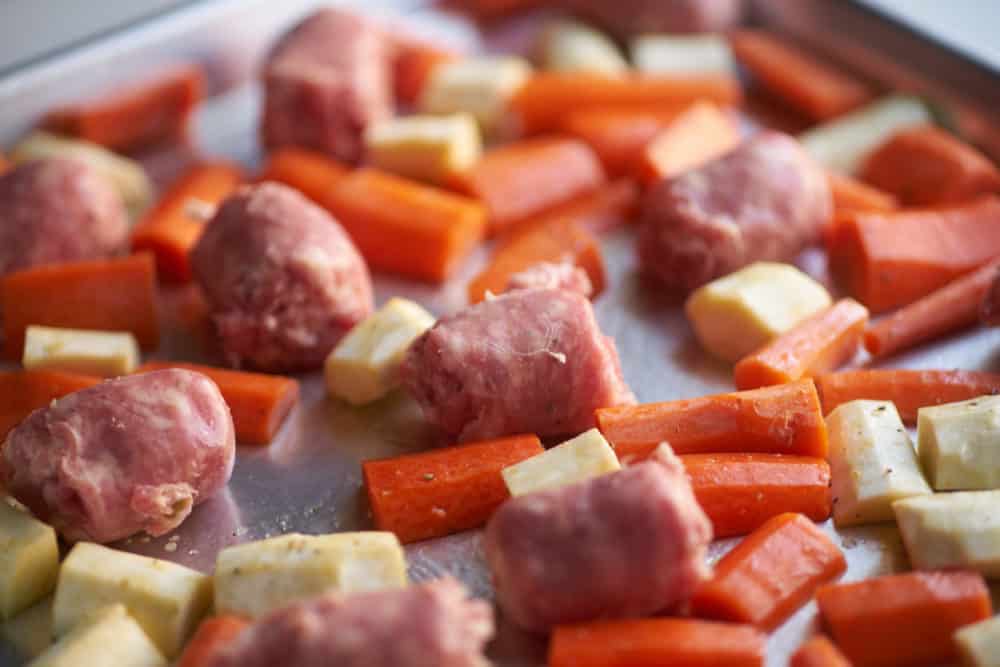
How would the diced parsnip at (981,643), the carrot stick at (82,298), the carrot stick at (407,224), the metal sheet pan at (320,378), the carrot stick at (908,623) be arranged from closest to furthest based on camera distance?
the diced parsnip at (981,643), the carrot stick at (908,623), the metal sheet pan at (320,378), the carrot stick at (82,298), the carrot stick at (407,224)

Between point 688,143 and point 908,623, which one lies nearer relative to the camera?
point 908,623

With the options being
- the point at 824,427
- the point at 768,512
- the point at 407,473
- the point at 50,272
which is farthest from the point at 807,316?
the point at 50,272

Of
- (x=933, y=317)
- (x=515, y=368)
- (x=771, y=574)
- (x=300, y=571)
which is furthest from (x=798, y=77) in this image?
(x=300, y=571)

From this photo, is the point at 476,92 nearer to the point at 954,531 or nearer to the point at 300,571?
the point at 300,571

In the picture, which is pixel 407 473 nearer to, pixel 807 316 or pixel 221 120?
pixel 807 316

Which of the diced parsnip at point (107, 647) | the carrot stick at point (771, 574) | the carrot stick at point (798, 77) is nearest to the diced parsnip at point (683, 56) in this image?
the carrot stick at point (798, 77)

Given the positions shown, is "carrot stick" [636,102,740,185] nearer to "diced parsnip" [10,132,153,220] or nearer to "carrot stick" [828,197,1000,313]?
"carrot stick" [828,197,1000,313]

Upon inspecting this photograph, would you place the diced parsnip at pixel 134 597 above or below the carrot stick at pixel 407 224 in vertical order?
below

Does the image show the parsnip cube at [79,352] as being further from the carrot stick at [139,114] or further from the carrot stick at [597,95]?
the carrot stick at [597,95]
